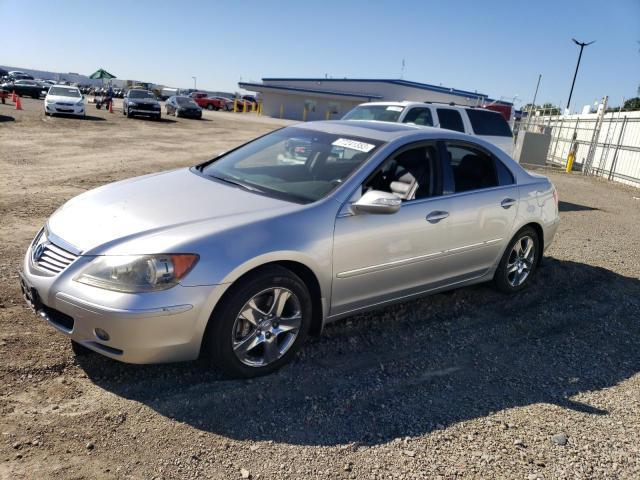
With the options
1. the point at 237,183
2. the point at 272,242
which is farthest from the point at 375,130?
the point at 272,242

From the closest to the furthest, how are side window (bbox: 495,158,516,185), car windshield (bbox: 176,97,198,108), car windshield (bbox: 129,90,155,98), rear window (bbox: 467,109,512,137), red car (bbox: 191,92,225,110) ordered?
side window (bbox: 495,158,516,185)
rear window (bbox: 467,109,512,137)
car windshield (bbox: 129,90,155,98)
car windshield (bbox: 176,97,198,108)
red car (bbox: 191,92,225,110)

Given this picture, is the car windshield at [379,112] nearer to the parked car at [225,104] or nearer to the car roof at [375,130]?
the car roof at [375,130]

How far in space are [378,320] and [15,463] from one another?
282 cm

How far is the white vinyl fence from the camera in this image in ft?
60.3

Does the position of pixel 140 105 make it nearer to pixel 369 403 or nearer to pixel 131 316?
pixel 131 316

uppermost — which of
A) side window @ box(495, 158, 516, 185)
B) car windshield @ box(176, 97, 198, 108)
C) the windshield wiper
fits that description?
side window @ box(495, 158, 516, 185)

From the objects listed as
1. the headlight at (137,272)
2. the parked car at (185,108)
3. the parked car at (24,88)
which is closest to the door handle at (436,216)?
the headlight at (137,272)

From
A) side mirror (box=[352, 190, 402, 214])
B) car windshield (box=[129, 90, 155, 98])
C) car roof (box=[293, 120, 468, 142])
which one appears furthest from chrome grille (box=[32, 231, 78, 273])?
car windshield (box=[129, 90, 155, 98])

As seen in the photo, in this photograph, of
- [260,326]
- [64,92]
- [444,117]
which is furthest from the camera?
[64,92]

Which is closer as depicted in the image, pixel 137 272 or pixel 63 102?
pixel 137 272

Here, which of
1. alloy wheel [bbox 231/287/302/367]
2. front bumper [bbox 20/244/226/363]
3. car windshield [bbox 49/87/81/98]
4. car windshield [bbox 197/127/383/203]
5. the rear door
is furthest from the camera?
car windshield [bbox 49/87/81/98]

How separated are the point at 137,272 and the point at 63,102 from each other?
25007mm

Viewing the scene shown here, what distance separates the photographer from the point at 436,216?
429 centimetres

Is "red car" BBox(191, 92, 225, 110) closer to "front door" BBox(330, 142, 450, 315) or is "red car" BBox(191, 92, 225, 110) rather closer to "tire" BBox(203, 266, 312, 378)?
"front door" BBox(330, 142, 450, 315)
